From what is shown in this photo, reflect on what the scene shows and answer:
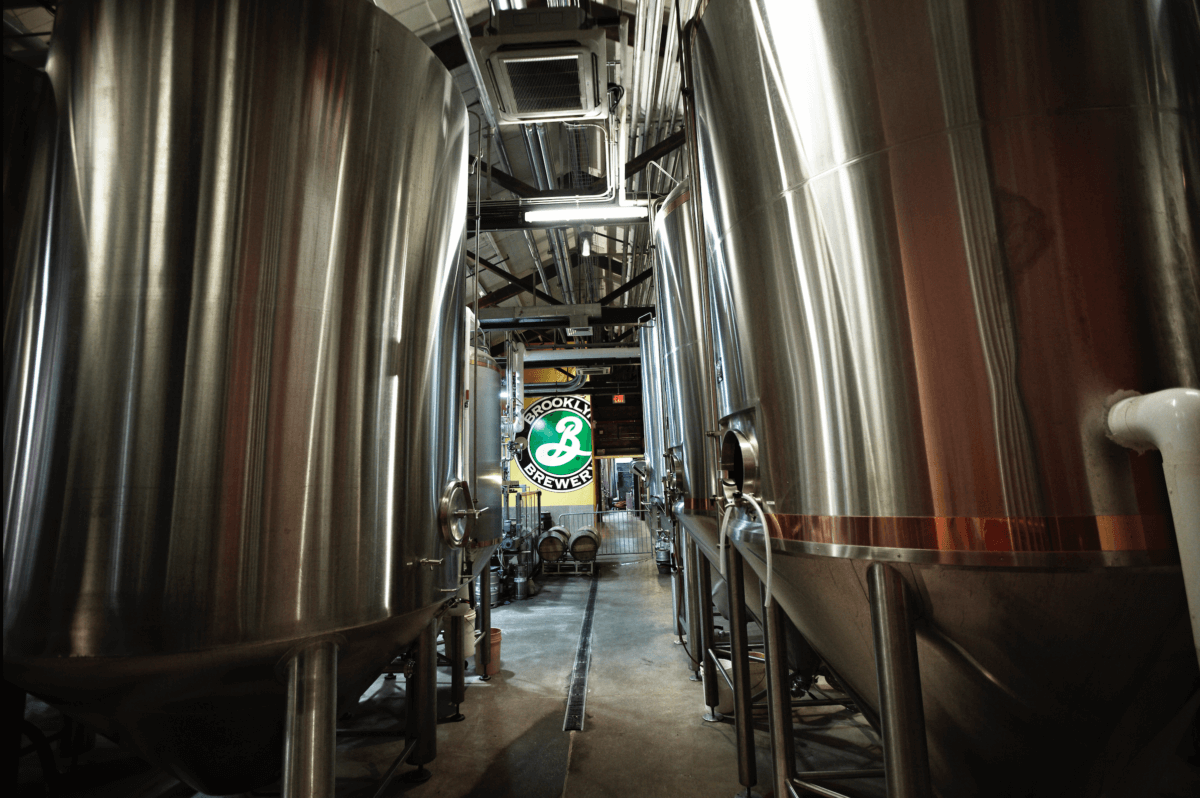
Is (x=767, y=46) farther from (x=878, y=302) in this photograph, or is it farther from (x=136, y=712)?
(x=136, y=712)

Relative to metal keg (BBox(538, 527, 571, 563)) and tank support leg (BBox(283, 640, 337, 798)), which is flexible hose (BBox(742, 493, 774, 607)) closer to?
tank support leg (BBox(283, 640, 337, 798))

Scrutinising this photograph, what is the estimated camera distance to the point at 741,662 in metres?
2.68

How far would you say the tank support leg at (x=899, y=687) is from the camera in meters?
1.55

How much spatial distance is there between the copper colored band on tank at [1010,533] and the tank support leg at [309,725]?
1.61m

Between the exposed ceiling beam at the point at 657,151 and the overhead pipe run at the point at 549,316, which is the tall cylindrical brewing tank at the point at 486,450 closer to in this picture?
the exposed ceiling beam at the point at 657,151

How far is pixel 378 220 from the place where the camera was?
2.21 m

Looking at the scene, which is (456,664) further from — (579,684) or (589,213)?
(589,213)

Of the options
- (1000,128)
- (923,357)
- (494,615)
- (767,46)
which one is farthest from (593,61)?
(494,615)

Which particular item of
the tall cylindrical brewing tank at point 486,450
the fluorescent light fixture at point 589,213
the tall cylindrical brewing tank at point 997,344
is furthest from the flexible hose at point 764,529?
the fluorescent light fixture at point 589,213

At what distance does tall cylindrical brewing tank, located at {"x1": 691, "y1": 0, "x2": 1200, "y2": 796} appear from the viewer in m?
1.39

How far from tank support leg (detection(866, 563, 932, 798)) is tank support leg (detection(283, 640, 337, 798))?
1.63 meters

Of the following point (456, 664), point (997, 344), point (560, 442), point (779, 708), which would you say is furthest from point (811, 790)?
point (560, 442)

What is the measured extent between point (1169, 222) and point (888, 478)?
2.92 ft

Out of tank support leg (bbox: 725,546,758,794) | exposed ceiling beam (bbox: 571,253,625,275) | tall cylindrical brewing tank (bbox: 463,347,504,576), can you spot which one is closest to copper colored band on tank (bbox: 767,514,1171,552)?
tank support leg (bbox: 725,546,758,794)
